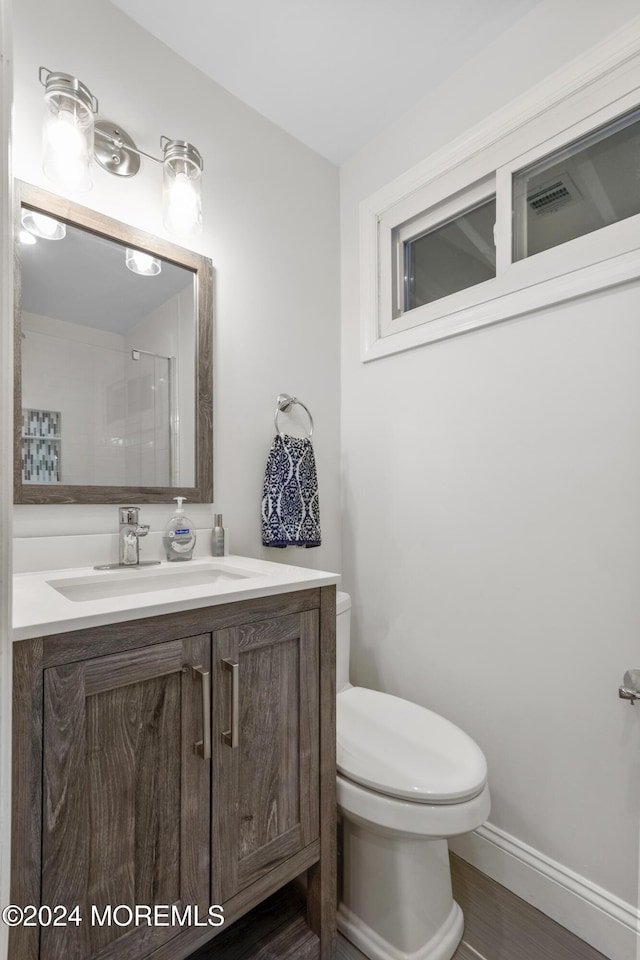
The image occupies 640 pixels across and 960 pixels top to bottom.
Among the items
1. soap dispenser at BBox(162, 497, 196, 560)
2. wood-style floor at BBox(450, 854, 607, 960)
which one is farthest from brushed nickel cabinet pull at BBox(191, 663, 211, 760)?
wood-style floor at BBox(450, 854, 607, 960)

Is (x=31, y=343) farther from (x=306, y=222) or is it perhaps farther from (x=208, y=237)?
(x=306, y=222)

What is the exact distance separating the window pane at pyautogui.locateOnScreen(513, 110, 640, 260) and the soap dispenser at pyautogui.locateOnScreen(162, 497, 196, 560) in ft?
4.21

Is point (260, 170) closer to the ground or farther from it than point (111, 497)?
farther from it

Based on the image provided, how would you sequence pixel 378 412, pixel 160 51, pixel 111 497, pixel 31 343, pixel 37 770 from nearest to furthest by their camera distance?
pixel 37 770 < pixel 31 343 < pixel 111 497 < pixel 160 51 < pixel 378 412

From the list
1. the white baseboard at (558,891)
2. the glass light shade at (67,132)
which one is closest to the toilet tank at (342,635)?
the white baseboard at (558,891)

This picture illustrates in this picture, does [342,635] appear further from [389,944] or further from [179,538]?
[389,944]

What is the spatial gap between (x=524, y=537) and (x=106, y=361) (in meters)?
1.29

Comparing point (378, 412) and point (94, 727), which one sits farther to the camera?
point (378, 412)

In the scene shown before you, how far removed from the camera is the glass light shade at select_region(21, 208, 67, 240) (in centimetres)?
119

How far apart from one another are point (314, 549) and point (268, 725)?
89 centimetres

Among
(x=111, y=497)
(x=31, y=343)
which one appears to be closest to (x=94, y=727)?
(x=111, y=497)

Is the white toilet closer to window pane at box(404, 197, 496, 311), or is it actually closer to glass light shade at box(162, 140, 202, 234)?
window pane at box(404, 197, 496, 311)

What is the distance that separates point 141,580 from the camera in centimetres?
121

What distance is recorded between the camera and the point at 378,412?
1.83m
